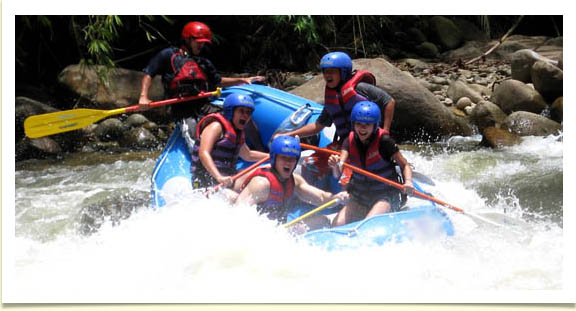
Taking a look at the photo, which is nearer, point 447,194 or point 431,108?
point 447,194

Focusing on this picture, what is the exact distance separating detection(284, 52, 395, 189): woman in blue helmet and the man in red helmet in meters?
0.98

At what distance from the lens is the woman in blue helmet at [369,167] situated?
13.1 ft

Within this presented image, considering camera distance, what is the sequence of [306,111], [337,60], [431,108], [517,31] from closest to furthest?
[337,60]
[306,111]
[431,108]
[517,31]

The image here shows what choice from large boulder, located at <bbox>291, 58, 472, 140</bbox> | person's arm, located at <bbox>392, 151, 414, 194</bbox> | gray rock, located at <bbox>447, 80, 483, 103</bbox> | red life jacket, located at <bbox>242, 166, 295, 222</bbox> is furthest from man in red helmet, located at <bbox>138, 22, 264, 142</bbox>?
gray rock, located at <bbox>447, 80, 483, 103</bbox>

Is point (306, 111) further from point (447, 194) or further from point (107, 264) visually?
point (107, 264)

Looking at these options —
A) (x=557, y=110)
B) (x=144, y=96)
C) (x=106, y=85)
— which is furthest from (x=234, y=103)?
(x=557, y=110)

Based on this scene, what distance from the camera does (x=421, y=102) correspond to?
728cm

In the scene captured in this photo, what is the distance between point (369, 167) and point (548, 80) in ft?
14.9

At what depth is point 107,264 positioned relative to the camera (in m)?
4.09

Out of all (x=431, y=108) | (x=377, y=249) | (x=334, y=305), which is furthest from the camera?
(x=431, y=108)

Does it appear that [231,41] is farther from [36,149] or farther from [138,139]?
[36,149]

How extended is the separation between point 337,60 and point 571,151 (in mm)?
1575

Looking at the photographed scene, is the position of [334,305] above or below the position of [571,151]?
below

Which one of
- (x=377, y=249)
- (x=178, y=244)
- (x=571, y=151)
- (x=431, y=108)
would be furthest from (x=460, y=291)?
(x=431, y=108)
